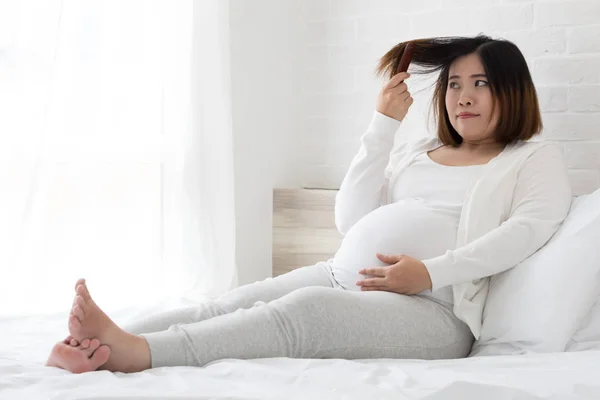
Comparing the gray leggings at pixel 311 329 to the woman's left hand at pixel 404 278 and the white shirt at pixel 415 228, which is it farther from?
the white shirt at pixel 415 228

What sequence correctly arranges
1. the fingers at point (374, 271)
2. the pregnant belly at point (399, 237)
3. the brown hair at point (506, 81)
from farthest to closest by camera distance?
the brown hair at point (506, 81) → the pregnant belly at point (399, 237) → the fingers at point (374, 271)

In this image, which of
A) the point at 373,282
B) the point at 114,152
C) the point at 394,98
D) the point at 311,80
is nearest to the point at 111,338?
the point at 373,282

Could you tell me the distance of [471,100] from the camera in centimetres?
212

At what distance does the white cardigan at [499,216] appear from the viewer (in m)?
1.83

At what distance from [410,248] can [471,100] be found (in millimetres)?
458

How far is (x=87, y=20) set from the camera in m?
2.40

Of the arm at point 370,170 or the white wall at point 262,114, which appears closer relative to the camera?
the arm at point 370,170

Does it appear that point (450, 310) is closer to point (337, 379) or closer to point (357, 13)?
point (337, 379)

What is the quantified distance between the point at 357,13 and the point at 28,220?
141cm

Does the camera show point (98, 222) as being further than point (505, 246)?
Yes

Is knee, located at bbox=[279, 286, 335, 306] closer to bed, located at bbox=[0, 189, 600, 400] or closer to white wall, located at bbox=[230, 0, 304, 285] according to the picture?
bed, located at bbox=[0, 189, 600, 400]

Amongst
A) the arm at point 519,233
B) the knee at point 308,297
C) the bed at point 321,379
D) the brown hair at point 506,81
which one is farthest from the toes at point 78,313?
the brown hair at point 506,81

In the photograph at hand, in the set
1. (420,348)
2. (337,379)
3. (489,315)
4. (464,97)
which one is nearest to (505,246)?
(489,315)

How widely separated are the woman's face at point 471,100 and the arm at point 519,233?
20cm
